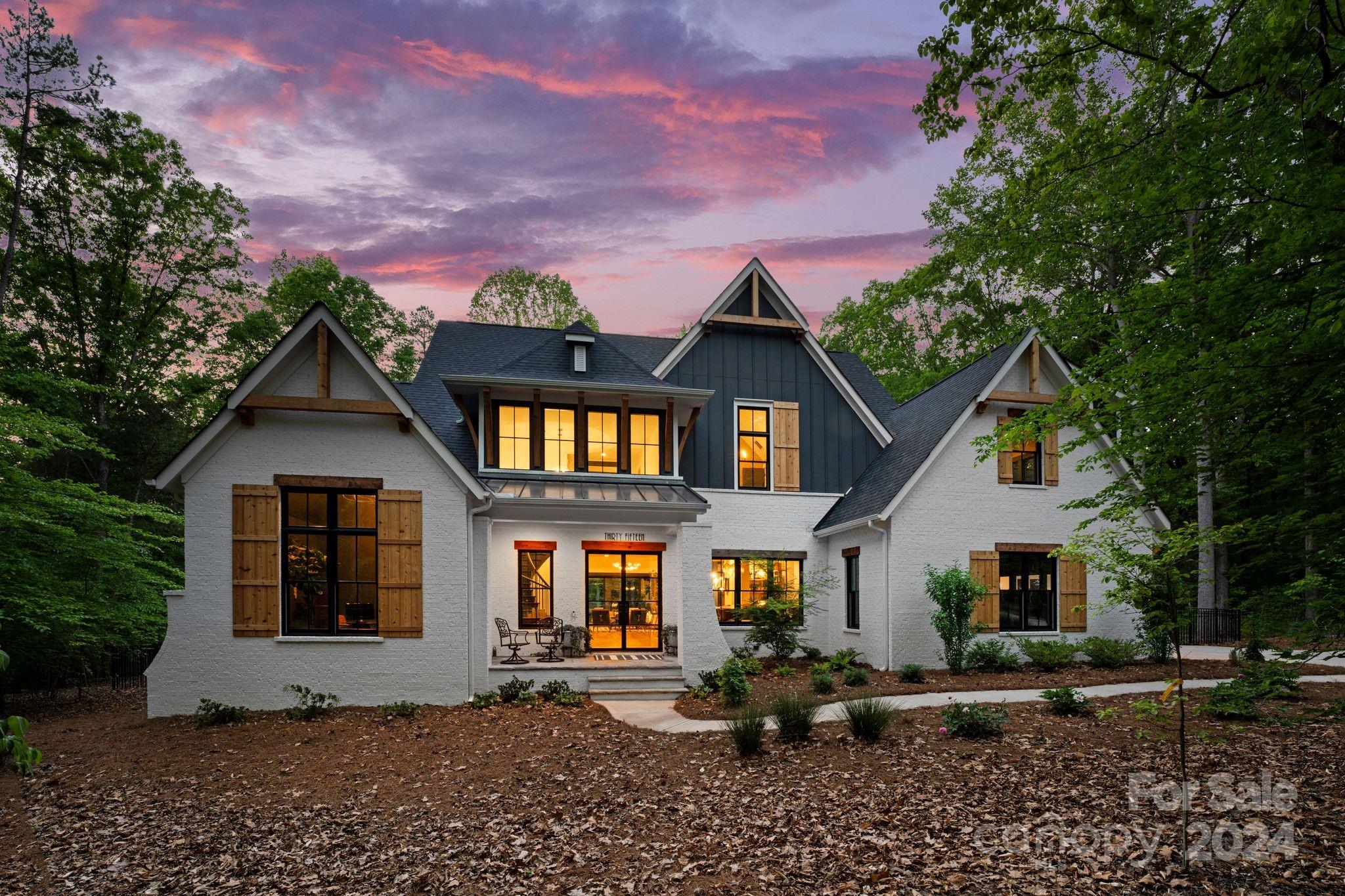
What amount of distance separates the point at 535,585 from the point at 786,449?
23.1ft

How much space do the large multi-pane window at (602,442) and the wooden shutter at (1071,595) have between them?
10.3 m

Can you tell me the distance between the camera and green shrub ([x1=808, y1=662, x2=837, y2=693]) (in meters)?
11.9

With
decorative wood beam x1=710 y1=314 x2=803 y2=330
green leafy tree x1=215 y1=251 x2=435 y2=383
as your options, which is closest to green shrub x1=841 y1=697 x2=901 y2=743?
decorative wood beam x1=710 y1=314 x2=803 y2=330

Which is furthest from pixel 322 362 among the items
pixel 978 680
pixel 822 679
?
pixel 978 680

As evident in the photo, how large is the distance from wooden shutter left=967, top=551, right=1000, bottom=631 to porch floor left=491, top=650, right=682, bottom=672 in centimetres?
677

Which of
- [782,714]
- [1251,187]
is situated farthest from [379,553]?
[1251,187]

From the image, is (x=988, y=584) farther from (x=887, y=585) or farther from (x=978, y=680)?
(x=978, y=680)

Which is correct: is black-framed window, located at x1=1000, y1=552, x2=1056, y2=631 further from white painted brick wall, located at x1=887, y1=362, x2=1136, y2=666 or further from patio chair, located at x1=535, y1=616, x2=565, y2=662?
patio chair, located at x1=535, y1=616, x2=565, y2=662

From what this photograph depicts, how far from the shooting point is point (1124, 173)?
5.82 metres

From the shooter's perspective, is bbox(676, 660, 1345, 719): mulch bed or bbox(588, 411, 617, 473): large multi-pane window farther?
bbox(588, 411, 617, 473): large multi-pane window

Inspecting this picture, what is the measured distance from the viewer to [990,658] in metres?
14.0

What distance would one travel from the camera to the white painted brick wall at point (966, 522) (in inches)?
567

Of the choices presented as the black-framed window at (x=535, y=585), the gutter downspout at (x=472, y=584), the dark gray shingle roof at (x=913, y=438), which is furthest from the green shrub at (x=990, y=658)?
the gutter downspout at (x=472, y=584)

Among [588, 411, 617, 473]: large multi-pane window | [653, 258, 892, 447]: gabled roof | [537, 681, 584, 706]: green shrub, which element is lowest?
[537, 681, 584, 706]: green shrub
